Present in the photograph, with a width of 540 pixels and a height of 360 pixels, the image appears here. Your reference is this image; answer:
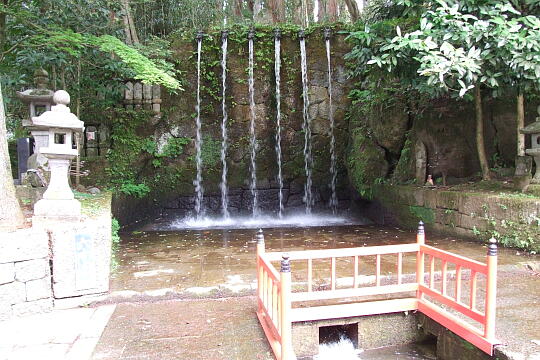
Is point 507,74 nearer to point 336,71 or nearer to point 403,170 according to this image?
point 403,170

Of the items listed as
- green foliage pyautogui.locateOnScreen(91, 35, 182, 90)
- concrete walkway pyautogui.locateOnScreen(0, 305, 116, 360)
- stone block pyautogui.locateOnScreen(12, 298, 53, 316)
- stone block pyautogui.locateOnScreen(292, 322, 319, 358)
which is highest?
green foliage pyautogui.locateOnScreen(91, 35, 182, 90)

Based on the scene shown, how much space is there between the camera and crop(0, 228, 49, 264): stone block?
4039mm

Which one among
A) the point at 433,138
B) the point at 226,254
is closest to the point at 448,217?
the point at 433,138

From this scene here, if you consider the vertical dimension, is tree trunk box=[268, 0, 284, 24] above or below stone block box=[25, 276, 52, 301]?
above

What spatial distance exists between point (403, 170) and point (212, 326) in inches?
296

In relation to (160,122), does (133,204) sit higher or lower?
lower

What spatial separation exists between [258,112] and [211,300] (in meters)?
8.61

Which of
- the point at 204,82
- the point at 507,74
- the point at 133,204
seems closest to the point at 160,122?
the point at 204,82

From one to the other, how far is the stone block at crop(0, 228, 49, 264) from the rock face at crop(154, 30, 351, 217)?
324 inches

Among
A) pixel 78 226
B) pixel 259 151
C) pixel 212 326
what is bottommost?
pixel 212 326

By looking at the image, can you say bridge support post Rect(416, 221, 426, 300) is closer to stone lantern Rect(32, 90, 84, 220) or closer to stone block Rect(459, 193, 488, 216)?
stone block Rect(459, 193, 488, 216)

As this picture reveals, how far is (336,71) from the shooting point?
12469 mm

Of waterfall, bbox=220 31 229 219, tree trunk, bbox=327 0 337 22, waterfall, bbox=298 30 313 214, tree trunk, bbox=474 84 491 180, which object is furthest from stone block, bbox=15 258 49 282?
tree trunk, bbox=327 0 337 22

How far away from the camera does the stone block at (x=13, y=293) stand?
404 cm
